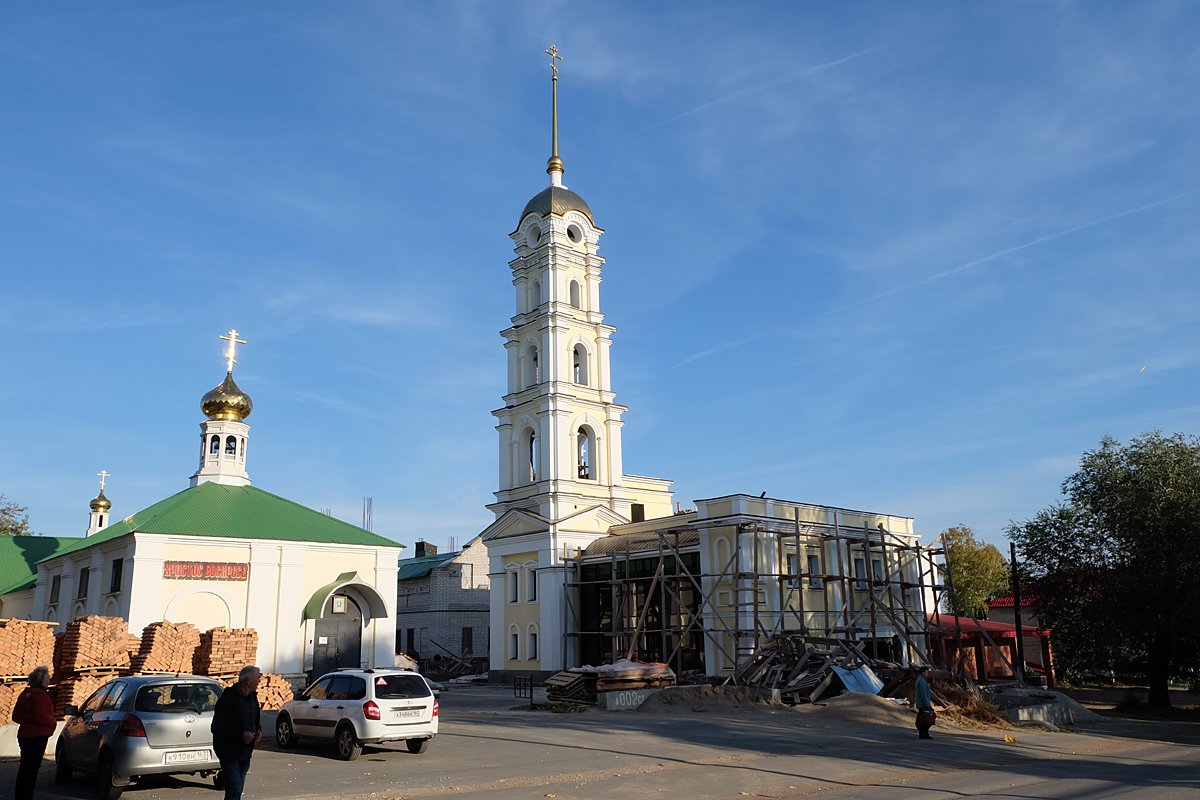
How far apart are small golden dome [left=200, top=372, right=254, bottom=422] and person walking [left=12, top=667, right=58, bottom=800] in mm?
27012

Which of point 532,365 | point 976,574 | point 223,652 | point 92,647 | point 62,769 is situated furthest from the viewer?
point 976,574

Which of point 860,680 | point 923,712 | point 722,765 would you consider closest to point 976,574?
point 860,680

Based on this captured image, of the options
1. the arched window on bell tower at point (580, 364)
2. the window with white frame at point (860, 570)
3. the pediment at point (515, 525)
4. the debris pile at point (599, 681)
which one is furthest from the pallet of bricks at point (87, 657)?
the window with white frame at point (860, 570)

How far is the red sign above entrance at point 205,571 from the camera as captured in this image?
93.8 ft

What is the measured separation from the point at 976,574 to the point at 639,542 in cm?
3413

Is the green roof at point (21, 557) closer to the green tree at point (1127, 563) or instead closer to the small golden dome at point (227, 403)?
the small golden dome at point (227, 403)

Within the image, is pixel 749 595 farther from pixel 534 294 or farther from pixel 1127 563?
pixel 534 294

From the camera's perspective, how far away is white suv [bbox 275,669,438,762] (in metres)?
15.5

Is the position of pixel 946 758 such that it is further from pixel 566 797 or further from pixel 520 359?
pixel 520 359

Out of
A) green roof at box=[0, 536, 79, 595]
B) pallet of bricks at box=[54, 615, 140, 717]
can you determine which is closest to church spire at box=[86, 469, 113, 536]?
green roof at box=[0, 536, 79, 595]

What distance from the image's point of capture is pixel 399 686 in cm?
1602

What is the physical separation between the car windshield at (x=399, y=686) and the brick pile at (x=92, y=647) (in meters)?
8.60

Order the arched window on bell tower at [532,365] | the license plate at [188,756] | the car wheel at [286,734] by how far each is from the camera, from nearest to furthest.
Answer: the license plate at [188,756]
the car wheel at [286,734]
the arched window on bell tower at [532,365]

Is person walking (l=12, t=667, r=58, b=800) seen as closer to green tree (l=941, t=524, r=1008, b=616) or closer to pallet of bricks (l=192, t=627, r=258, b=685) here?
pallet of bricks (l=192, t=627, r=258, b=685)
